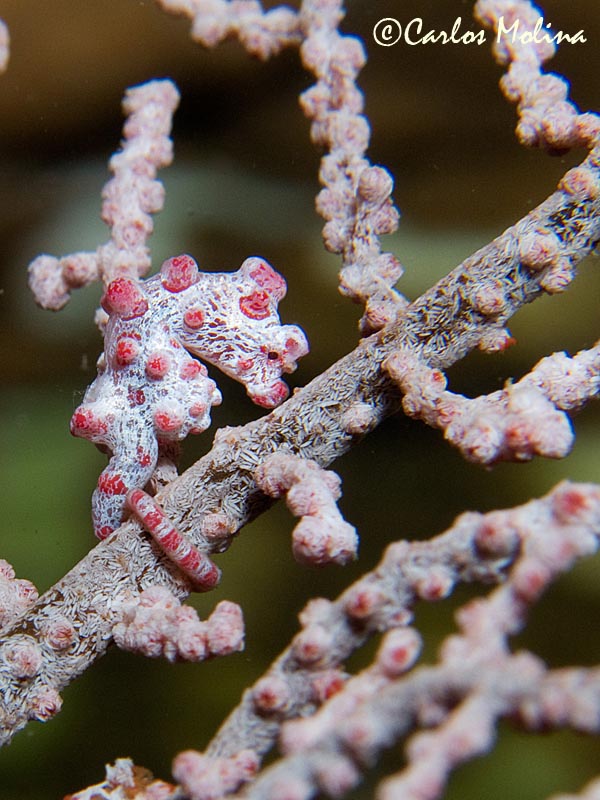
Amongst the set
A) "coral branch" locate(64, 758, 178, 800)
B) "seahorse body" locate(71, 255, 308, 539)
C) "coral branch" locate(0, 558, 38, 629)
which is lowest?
"coral branch" locate(64, 758, 178, 800)

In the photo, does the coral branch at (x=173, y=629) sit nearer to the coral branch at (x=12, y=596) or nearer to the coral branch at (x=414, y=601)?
the coral branch at (x=414, y=601)

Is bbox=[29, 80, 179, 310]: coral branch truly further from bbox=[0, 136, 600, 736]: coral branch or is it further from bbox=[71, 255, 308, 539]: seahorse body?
bbox=[0, 136, 600, 736]: coral branch

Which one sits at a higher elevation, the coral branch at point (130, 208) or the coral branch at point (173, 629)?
the coral branch at point (130, 208)

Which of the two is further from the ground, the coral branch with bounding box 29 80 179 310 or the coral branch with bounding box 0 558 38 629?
the coral branch with bounding box 29 80 179 310

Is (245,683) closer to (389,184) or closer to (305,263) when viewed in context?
(305,263)

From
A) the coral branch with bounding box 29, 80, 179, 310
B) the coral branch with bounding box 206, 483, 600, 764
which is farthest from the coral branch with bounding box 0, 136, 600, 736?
the coral branch with bounding box 29, 80, 179, 310

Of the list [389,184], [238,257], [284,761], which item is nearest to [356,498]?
[238,257]

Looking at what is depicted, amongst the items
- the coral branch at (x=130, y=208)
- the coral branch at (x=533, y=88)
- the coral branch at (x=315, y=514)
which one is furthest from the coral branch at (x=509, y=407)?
the coral branch at (x=130, y=208)
